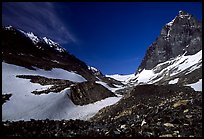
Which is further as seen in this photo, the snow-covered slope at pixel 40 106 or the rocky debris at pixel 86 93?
the rocky debris at pixel 86 93

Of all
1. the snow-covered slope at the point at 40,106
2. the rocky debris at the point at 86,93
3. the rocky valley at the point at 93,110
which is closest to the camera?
the rocky valley at the point at 93,110

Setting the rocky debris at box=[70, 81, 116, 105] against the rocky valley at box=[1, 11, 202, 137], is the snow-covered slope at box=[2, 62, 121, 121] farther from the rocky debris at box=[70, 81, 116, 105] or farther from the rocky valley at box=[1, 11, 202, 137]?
the rocky debris at box=[70, 81, 116, 105]

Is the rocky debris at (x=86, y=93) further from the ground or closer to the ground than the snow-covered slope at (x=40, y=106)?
further from the ground

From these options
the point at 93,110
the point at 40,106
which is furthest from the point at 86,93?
the point at 40,106

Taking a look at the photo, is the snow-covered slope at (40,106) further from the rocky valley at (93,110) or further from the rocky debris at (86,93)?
the rocky debris at (86,93)

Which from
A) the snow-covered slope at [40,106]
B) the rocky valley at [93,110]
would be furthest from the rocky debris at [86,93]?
the snow-covered slope at [40,106]

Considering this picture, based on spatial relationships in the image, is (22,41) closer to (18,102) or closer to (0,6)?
(18,102)

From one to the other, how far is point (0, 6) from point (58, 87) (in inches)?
1195

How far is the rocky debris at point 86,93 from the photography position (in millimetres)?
43922

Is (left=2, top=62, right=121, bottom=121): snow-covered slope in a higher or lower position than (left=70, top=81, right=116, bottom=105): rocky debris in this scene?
lower

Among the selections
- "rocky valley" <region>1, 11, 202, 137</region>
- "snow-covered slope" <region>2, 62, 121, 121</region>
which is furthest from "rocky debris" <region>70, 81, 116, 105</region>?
"snow-covered slope" <region>2, 62, 121, 121</region>

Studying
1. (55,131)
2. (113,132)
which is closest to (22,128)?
(55,131)

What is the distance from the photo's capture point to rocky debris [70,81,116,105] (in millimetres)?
43922

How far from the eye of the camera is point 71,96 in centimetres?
4341
